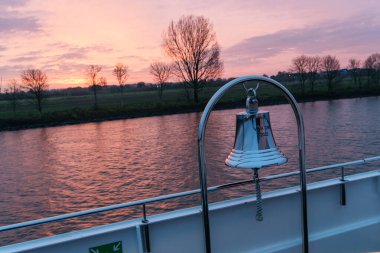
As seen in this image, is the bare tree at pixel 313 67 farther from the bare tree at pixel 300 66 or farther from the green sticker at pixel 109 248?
the green sticker at pixel 109 248

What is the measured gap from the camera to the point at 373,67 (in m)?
83.4

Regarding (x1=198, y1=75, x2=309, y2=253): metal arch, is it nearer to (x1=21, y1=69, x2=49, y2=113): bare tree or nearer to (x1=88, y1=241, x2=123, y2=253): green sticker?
(x1=88, y1=241, x2=123, y2=253): green sticker

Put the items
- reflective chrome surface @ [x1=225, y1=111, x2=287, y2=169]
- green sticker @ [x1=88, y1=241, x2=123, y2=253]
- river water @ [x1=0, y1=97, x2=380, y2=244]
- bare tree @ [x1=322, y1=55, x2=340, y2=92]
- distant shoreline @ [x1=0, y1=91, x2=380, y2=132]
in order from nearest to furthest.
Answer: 1. reflective chrome surface @ [x1=225, y1=111, x2=287, y2=169]
2. green sticker @ [x1=88, y1=241, x2=123, y2=253]
3. river water @ [x1=0, y1=97, x2=380, y2=244]
4. distant shoreline @ [x1=0, y1=91, x2=380, y2=132]
5. bare tree @ [x1=322, y1=55, x2=340, y2=92]

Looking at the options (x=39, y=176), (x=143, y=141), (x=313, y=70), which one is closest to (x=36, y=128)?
(x=143, y=141)

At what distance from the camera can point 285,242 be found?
3.60 meters

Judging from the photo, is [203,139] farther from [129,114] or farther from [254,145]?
[129,114]

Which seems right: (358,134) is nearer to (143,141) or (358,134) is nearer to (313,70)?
(143,141)

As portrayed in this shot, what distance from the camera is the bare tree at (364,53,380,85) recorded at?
78488 mm

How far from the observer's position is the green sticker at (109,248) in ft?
9.73

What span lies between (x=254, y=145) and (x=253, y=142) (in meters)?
0.02

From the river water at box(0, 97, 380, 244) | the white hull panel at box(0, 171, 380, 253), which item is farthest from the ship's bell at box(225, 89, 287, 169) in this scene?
the river water at box(0, 97, 380, 244)

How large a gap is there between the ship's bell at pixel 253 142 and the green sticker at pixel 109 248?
3.78ft

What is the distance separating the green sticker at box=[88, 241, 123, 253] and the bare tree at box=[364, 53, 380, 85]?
80110 mm

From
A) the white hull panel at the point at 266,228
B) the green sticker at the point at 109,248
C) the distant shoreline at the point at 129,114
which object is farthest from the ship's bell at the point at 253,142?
the distant shoreline at the point at 129,114
